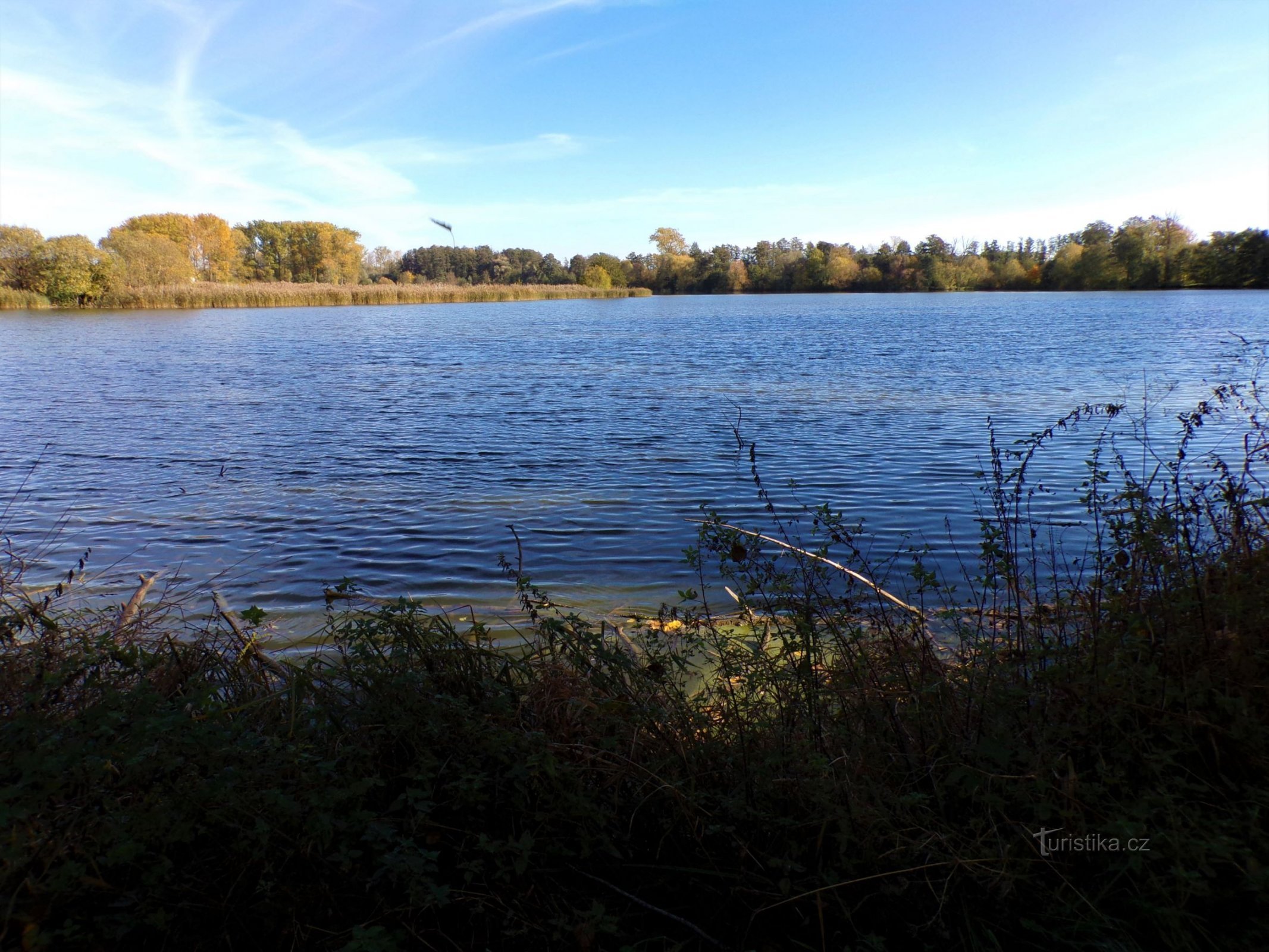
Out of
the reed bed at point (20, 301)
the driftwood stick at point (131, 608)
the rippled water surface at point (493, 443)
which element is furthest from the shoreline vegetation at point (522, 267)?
the driftwood stick at point (131, 608)

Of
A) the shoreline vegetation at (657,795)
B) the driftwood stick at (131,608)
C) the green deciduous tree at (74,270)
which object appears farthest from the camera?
the green deciduous tree at (74,270)

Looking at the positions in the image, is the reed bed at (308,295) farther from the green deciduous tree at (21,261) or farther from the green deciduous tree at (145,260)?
the green deciduous tree at (21,261)

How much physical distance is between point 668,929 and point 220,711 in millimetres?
2027

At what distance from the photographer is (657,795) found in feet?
9.79

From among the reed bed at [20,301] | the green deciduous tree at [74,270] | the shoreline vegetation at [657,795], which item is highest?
the green deciduous tree at [74,270]

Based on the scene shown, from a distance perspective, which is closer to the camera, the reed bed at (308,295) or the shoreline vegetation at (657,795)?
the shoreline vegetation at (657,795)

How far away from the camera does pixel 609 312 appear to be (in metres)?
67.0

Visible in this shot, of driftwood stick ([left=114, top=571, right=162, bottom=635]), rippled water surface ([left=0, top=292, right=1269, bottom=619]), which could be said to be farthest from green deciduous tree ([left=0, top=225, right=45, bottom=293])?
driftwood stick ([left=114, top=571, right=162, bottom=635])

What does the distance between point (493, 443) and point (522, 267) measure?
134434 millimetres

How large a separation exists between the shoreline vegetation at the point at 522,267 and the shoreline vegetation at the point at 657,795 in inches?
2935

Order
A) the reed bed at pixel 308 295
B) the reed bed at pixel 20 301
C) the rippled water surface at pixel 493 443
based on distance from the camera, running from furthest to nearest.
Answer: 1. the reed bed at pixel 308 295
2. the reed bed at pixel 20 301
3. the rippled water surface at pixel 493 443

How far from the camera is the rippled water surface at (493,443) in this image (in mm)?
8211

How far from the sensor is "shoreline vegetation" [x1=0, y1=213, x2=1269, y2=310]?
213ft

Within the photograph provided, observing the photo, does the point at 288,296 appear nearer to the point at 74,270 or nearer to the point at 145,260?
the point at 145,260
